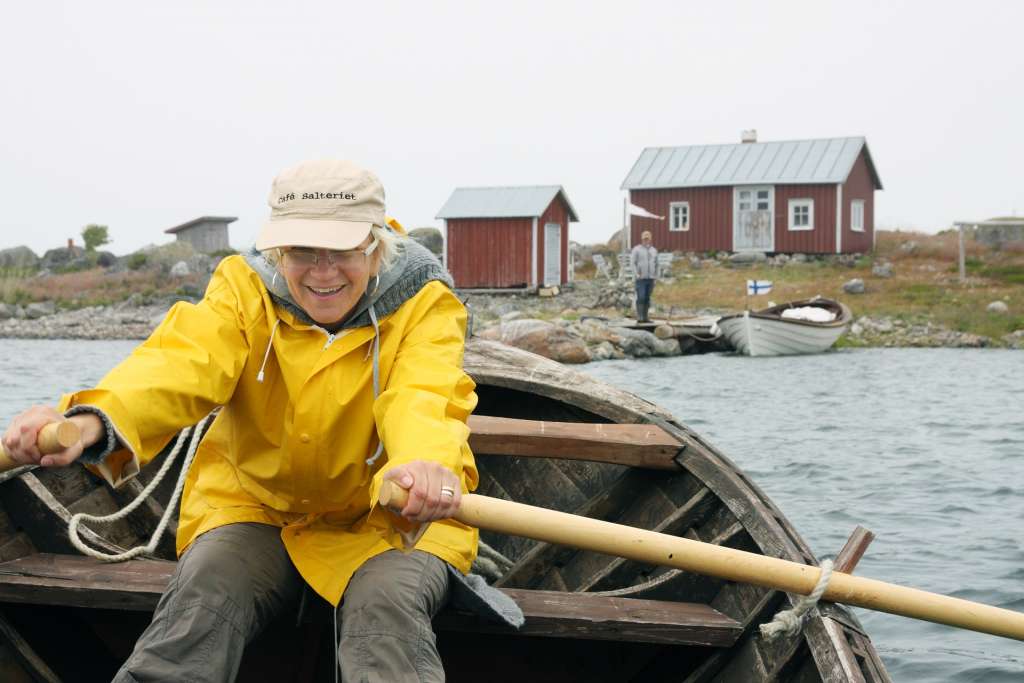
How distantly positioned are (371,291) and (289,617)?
995 millimetres

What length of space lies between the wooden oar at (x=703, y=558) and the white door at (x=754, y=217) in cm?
3173

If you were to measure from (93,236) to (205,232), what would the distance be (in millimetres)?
3987

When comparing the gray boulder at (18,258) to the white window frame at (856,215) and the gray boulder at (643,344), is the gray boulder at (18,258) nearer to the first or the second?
the gray boulder at (643,344)

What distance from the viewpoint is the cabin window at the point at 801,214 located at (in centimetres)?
3356

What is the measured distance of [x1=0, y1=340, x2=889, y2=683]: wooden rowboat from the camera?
10.7ft

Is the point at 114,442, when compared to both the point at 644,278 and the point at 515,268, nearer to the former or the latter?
the point at 644,278

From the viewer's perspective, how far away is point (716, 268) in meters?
33.4

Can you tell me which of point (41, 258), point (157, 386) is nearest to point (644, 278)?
point (157, 386)

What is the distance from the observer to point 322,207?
2768 mm

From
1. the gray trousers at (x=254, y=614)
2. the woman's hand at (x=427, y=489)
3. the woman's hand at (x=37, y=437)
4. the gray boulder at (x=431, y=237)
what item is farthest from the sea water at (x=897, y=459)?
the gray boulder at (x=431, y=237)

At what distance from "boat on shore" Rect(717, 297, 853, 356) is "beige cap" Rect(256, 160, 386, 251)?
64.4 ft

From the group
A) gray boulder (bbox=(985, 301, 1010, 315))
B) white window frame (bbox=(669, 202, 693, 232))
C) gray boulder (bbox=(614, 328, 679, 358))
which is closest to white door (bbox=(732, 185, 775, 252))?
white window frame (bbox=(669, 202, 693, 232))

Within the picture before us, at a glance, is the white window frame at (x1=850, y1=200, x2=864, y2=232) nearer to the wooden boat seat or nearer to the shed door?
the shed door

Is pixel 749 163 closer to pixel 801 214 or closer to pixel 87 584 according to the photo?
pixel 801 214
